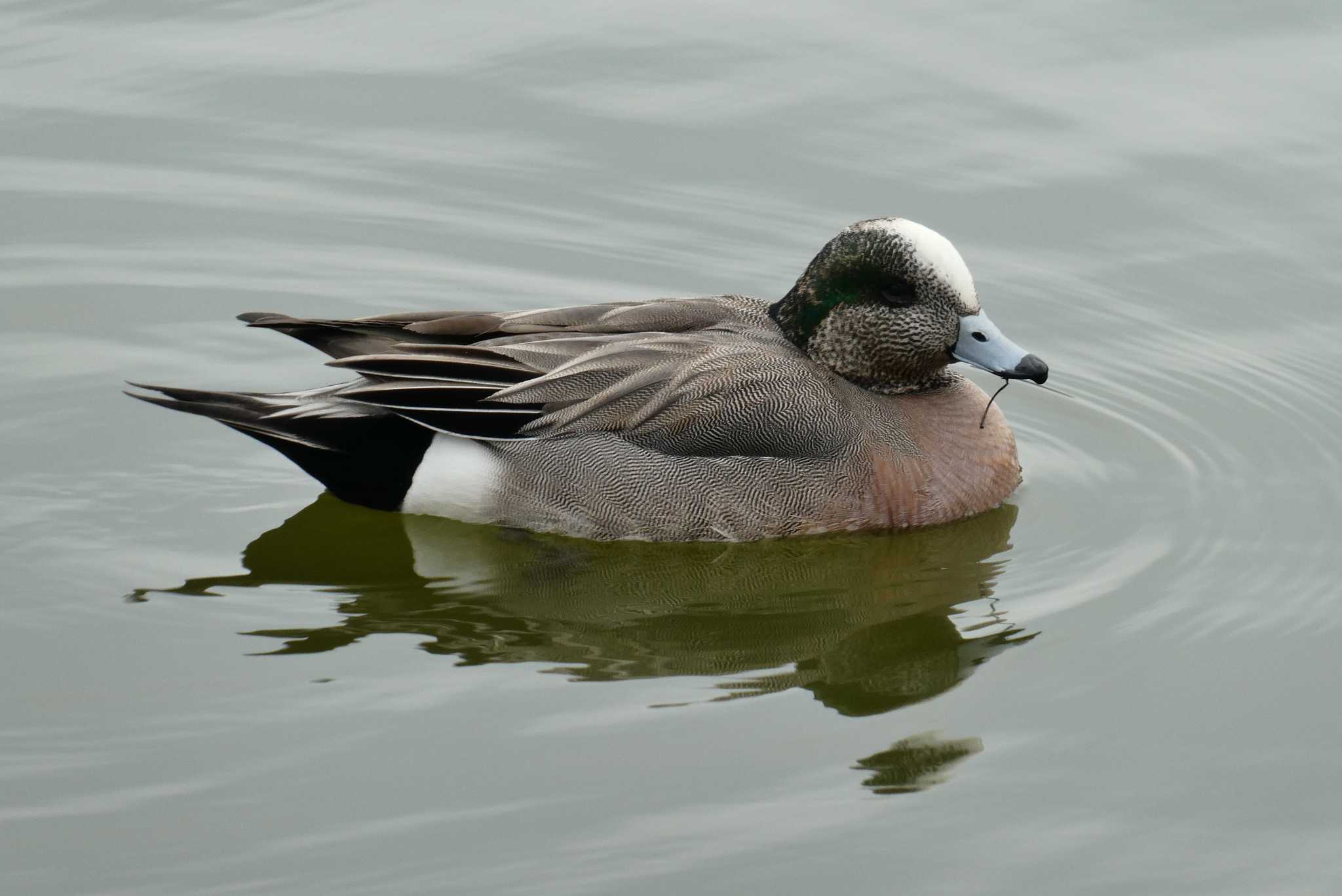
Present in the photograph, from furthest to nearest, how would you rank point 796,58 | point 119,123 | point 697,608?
point 796,58 < point 119,123 < point 697,608

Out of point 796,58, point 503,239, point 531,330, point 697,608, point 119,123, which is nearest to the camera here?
point 697,608

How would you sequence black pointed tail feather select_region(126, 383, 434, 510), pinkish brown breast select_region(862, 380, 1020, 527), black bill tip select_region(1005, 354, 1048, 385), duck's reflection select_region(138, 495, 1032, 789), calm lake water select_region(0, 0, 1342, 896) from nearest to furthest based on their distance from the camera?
calm lake water select_region(0, 0, 1342, 896) < duck's reflection select_region(138, 495, 1032, 789) < black pointed tail feather select_region(126, 383, 434, 510) < black bill tip select_region(1005, 354, 1048, 385) < pinkish brown breast select_region(862, 380, 1020, 527)

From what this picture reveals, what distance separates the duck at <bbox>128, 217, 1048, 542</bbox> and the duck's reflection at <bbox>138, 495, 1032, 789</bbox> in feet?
0.35

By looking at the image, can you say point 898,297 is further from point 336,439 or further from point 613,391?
point 336,439

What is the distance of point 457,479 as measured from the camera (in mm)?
7824

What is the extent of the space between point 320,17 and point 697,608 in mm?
5566

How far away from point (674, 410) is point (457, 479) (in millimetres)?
890

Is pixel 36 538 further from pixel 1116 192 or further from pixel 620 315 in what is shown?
pixel 1116 192

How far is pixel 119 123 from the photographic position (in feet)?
34.7

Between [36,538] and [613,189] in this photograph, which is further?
[613,189]

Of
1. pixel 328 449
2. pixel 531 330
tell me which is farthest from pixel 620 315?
pixel 328 449

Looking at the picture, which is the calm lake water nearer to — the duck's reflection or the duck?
the duck's reflection

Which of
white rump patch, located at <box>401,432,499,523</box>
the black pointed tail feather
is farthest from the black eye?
the black pointed tail feather

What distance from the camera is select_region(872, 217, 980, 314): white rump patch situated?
25.5ft
